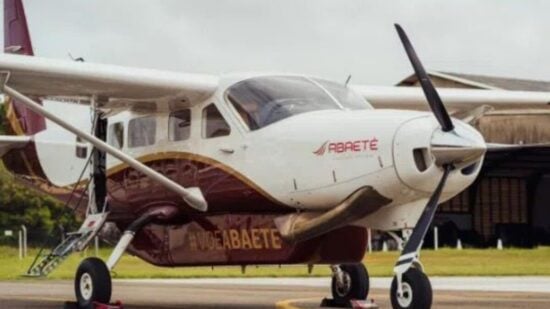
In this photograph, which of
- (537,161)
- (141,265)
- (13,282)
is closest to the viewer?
(13,282)

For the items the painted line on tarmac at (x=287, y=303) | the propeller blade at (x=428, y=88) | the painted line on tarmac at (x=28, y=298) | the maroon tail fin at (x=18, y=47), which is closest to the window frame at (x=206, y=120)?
the painted line on tarmac at (x=287, y=303)

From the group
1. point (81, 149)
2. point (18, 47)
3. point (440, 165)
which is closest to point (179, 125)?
point (81, 149)

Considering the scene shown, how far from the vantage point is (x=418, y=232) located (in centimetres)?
1205

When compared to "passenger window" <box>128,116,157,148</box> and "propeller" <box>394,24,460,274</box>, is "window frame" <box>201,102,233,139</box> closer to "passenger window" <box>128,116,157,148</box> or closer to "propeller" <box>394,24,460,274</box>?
"passenger window" <box>128,116,157,148</box>

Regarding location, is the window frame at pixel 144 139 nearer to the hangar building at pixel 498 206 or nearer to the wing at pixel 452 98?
the wing at pixel 452 98

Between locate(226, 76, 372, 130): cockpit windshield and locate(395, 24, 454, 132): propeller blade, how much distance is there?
1.37 metres

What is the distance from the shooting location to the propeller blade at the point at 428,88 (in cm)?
1164

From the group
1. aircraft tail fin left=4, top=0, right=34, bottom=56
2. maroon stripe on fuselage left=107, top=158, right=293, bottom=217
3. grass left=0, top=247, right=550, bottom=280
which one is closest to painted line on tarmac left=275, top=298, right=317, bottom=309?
maroon stripe on fuselage left=107, top=158, right=293, bottom=217

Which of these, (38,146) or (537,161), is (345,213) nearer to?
(38,146)

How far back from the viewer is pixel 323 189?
1277cm

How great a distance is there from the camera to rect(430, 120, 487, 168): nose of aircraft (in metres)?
11.5

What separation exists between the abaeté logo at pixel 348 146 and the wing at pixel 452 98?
445cm

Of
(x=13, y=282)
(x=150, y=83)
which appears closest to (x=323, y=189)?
(x=150, y=83)

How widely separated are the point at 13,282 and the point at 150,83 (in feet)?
37.9
